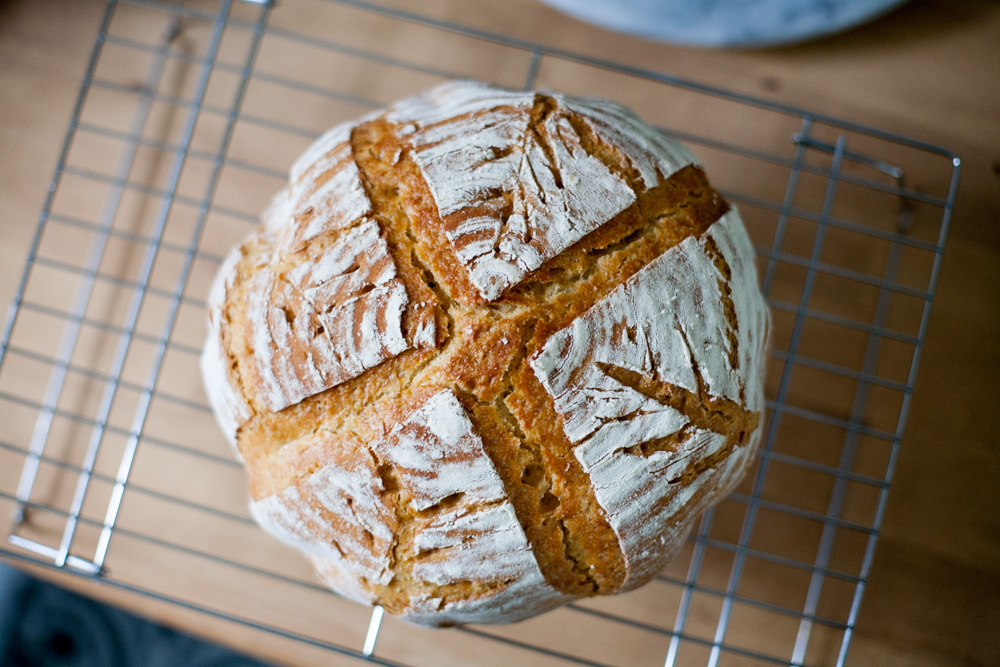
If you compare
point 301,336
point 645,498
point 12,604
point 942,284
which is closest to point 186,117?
point 301,336

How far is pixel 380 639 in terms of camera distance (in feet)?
4.62

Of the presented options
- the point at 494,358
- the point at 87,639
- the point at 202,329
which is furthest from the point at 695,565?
the point at 87,639

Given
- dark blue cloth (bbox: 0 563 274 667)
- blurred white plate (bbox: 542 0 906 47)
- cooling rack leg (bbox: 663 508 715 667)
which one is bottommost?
dark blue cloth (bbox: 0 563 274 667)

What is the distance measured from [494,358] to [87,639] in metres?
1.69

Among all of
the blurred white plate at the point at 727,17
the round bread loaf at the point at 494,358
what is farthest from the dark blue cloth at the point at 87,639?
the blurred white plate at the point at 727,17

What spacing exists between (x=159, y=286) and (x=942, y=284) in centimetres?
163

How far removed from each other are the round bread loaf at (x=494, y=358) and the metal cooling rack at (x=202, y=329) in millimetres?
407

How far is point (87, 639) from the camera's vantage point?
6.19 feet

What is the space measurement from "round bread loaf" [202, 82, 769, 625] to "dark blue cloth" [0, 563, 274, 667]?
1.16m

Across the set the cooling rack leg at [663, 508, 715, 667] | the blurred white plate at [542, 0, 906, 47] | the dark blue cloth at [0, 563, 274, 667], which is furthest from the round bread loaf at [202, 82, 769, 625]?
the dark blue cloth at [0, 563, 274, 667]

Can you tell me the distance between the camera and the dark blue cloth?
1880 mm

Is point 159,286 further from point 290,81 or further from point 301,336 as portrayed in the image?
point 301,336

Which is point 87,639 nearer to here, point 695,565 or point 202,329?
point 202,329

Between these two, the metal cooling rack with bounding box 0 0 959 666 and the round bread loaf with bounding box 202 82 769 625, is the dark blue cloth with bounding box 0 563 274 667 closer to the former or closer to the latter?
the metal cooling rack with bounding box 0 0 959 666
